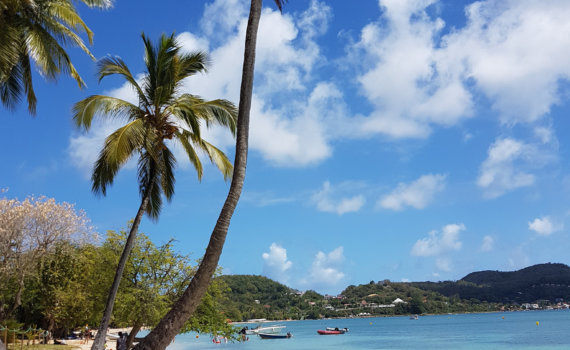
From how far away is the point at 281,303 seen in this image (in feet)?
468

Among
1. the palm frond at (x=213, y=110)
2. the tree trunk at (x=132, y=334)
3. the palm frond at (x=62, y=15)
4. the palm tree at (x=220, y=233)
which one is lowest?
the tree trunk at (x=132, y=334)

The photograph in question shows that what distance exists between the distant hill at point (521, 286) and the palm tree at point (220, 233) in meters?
158

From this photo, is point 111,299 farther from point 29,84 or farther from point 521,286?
point 521,286

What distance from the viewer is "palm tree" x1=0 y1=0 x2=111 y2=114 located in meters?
10.9

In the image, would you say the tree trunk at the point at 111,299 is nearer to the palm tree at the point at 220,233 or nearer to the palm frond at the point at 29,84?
the palm frond at the point at 29,84

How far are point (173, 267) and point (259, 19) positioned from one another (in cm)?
1212

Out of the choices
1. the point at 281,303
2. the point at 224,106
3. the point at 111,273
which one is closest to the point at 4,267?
the point at 111,273

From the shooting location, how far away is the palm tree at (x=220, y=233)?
7.11 meters

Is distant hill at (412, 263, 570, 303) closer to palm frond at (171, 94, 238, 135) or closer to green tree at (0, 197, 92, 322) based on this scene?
green tree at (0, 197, 92, 322)

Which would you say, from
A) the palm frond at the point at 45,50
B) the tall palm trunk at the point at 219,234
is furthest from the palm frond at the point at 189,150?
the tall palm trunk at the point at 219,234

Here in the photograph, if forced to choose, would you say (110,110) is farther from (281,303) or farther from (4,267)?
(281,303)

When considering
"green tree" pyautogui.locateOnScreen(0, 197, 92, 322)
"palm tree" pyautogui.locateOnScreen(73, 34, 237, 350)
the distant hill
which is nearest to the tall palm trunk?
"palm tree" pyautogui.locateOnScreen(73, 34, 237, 350)

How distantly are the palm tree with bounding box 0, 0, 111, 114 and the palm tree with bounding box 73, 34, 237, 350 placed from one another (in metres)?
1.14

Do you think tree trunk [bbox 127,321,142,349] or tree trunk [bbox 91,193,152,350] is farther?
tree trunk [bbox 127,321,142,349]
